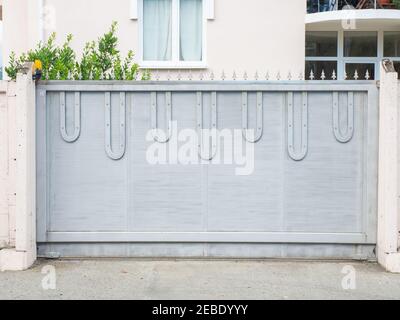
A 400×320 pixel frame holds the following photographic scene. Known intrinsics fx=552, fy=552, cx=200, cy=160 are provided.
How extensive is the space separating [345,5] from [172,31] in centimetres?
438

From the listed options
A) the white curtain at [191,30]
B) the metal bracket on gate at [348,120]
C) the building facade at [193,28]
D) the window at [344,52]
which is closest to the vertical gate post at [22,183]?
the metal bracket on gate at [348,120]

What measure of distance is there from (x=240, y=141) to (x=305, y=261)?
1.55 meters

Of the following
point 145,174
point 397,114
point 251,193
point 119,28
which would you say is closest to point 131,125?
point 145,174

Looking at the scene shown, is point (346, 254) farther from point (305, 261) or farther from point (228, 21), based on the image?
point (228, 21)

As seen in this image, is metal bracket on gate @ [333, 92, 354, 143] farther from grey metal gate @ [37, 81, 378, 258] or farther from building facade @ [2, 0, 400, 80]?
building facade @ [2, 0, 400, 80]

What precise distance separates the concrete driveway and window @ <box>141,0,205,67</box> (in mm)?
6202

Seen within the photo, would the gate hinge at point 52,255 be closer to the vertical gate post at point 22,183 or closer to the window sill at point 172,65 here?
the vertical gate post at point 22,183

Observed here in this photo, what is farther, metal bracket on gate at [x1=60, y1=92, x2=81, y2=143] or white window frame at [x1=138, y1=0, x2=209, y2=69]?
white window frame at [x1=138, y1=0, x2=209, y2=69]

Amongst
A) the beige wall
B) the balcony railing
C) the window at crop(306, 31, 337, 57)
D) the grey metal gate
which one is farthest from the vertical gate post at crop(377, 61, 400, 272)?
the window at crop(306, 31, 337, 57)

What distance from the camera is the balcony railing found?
12.7 m

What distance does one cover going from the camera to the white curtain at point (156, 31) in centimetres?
1148

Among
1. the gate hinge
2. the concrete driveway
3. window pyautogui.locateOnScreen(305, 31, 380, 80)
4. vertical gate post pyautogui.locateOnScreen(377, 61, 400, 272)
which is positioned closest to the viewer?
the concrete driveway

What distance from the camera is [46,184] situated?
6238 millimetres

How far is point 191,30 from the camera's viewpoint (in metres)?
11.5
